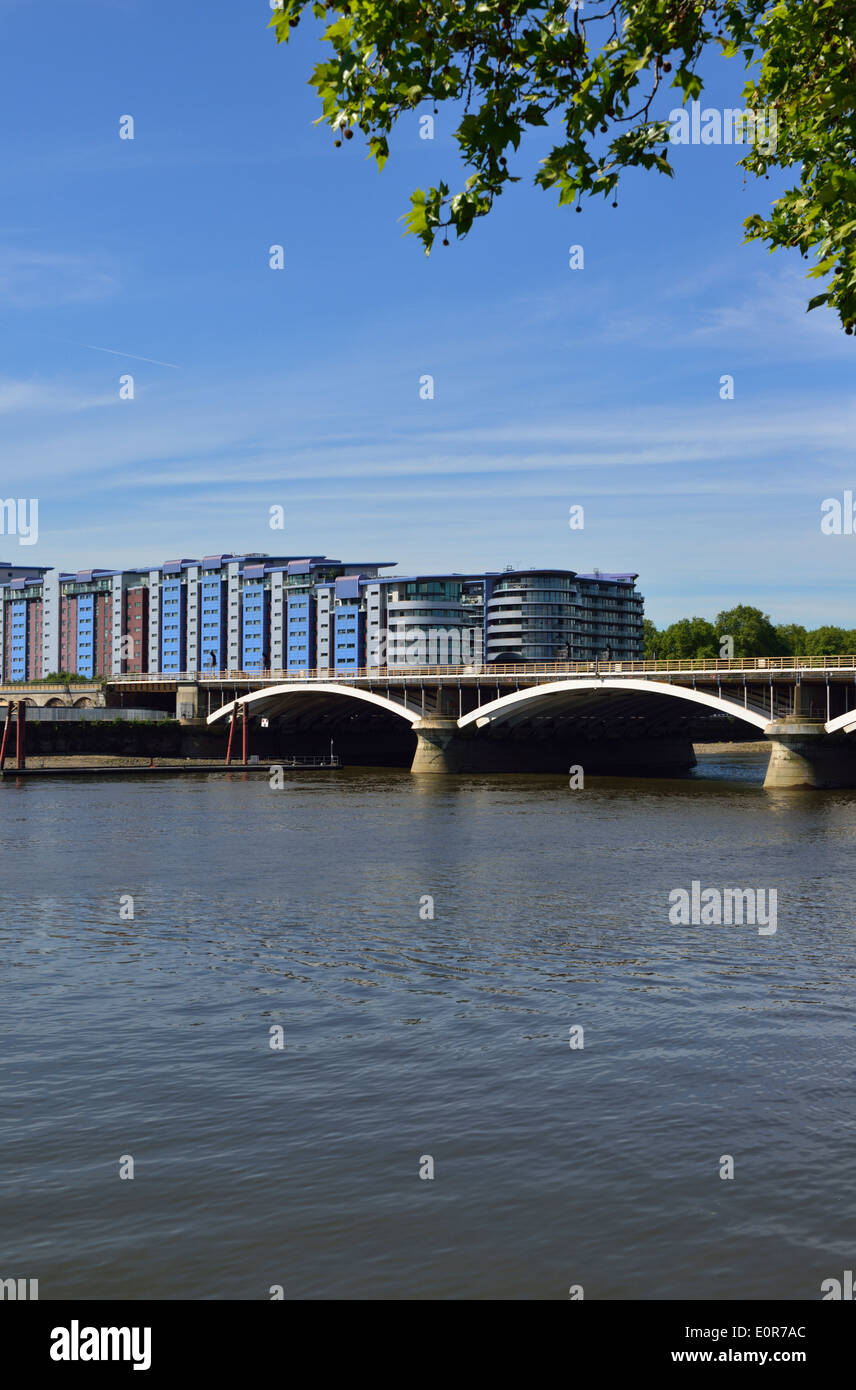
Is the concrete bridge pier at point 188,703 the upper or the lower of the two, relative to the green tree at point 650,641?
lower

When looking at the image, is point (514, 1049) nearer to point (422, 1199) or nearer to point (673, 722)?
point (422, 1199)

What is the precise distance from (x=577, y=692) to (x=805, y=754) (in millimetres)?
13727

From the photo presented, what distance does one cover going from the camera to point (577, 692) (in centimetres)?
7112

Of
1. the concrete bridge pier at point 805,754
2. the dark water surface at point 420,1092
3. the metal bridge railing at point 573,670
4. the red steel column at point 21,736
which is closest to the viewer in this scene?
the dark water surface at point 420,1092

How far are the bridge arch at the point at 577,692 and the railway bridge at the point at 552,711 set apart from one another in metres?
0.10

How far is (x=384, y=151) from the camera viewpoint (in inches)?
313

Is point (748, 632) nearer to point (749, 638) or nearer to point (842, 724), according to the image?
point (749, 638)

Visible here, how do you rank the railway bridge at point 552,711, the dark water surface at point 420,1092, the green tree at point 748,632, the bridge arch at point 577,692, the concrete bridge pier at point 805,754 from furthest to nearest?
the green tree at point 748,632 < the bridge arch at point 577,692 < the railway bridge at point 552,711 < the concrete bridge pier at point 805,754 < the dark water surface at point 420,1092

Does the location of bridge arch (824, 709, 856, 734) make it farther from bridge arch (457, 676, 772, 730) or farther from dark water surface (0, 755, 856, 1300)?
dark water surface (0, 755, 856, 1300)

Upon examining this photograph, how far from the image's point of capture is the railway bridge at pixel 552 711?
208ft

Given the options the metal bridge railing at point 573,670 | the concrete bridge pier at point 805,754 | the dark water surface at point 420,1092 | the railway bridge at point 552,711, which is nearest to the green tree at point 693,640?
the railway bridge at point 552,711

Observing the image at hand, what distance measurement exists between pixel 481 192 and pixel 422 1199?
723 cm

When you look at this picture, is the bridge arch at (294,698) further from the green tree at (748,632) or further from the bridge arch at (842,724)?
the green tree at (748,632)
